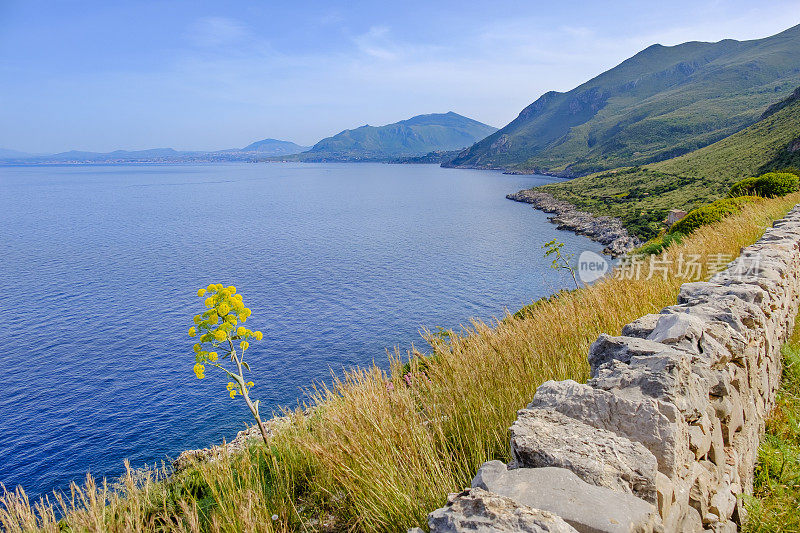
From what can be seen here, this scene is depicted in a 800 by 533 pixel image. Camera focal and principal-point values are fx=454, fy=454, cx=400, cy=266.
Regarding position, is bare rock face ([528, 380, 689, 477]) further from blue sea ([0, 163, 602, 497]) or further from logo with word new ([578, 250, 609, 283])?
blue sea ([0, 163, 602, 497])

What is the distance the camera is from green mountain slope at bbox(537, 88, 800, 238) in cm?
6231

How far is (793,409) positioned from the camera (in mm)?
5852

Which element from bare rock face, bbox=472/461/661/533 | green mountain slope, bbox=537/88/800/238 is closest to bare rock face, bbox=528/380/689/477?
bare rock face, bbox=472/461/661/533

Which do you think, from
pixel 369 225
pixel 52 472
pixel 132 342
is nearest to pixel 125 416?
pixel 52 472

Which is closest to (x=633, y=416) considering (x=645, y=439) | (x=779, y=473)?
(x=645, y=439)

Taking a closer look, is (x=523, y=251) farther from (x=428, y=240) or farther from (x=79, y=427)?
(x=79, y=427)

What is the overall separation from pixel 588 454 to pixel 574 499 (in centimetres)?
44

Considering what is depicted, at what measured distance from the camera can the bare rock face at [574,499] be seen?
2375mm

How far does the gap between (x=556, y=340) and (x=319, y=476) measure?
3.48m

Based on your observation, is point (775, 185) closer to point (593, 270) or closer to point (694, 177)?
point (593, 270)

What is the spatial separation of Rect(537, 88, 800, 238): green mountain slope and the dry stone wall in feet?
186

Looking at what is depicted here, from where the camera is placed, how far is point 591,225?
238ft

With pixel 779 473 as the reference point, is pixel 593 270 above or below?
below


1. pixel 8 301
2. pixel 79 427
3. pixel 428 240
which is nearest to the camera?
pixel 79 427
